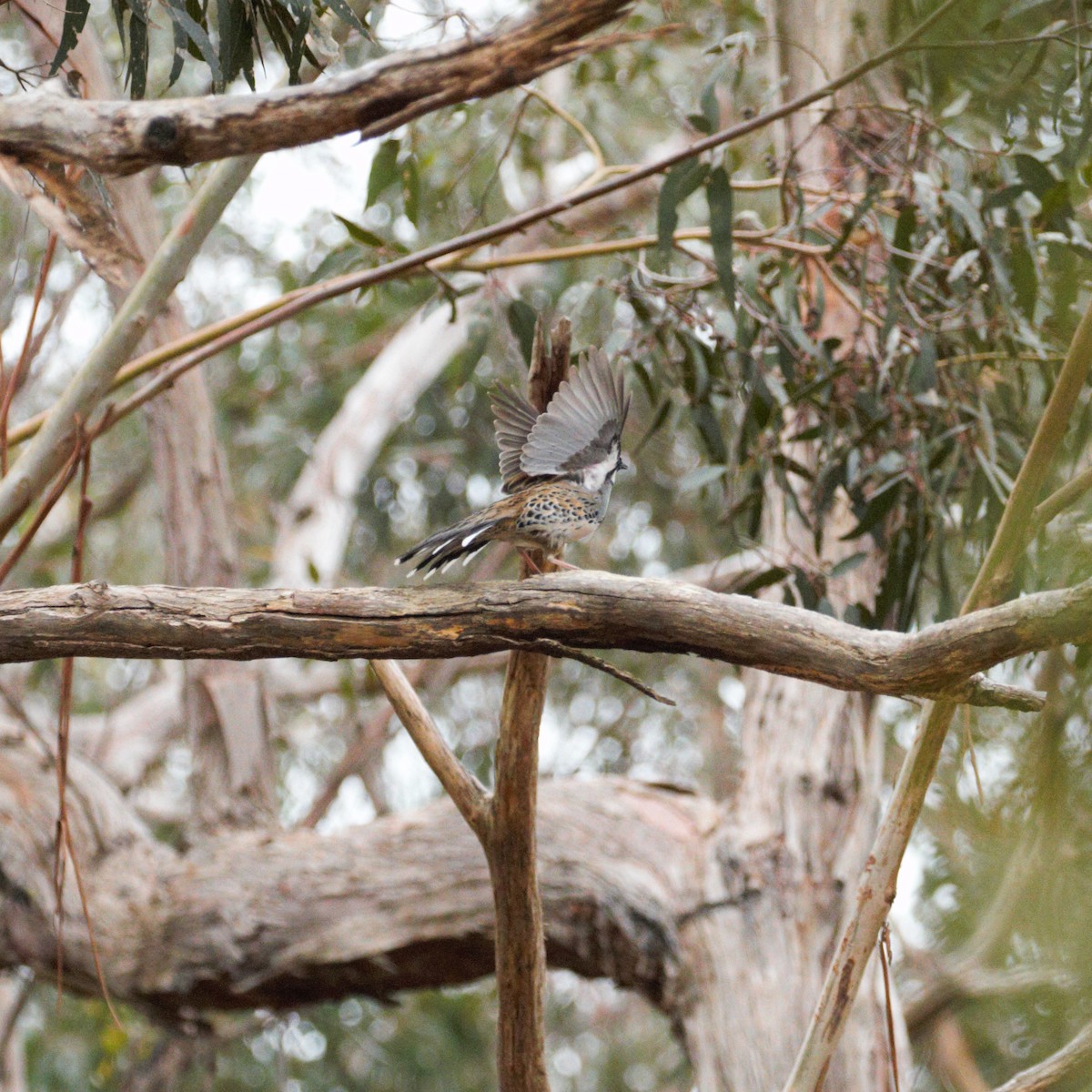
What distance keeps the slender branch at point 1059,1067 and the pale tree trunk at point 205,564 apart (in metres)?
2.97

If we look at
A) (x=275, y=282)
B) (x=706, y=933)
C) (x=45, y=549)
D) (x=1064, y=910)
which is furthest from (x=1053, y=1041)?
(x=275, y=282)

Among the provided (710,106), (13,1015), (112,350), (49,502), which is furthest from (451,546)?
(13,1015)

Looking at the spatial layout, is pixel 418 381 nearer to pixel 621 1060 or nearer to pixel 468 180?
pixel 468 180

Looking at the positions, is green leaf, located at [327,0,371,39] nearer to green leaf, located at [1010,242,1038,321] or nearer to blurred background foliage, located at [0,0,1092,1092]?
blurred background foliage, located at [0,0,1092,1092]

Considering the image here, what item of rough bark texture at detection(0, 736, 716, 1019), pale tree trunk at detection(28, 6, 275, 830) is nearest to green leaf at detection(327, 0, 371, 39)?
pale tree trunk at detection(28, 6, 275, 830)

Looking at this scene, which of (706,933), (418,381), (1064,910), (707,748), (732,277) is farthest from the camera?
(707,748)

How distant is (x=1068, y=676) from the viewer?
11.3ft

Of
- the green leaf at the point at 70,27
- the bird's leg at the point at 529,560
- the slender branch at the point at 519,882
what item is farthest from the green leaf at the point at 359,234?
the slender branch at the point at 519,882

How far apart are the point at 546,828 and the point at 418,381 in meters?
3.02

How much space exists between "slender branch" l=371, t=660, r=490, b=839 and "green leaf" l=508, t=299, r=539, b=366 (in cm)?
140

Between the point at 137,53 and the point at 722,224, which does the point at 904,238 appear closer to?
the point at 722,224

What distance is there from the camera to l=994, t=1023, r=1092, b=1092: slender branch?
1.84 meters

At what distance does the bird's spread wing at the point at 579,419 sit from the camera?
230 cm

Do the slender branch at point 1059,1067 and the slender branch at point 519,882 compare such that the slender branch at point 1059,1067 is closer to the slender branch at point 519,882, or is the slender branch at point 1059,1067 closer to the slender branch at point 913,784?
the slender branch at point 913,784
